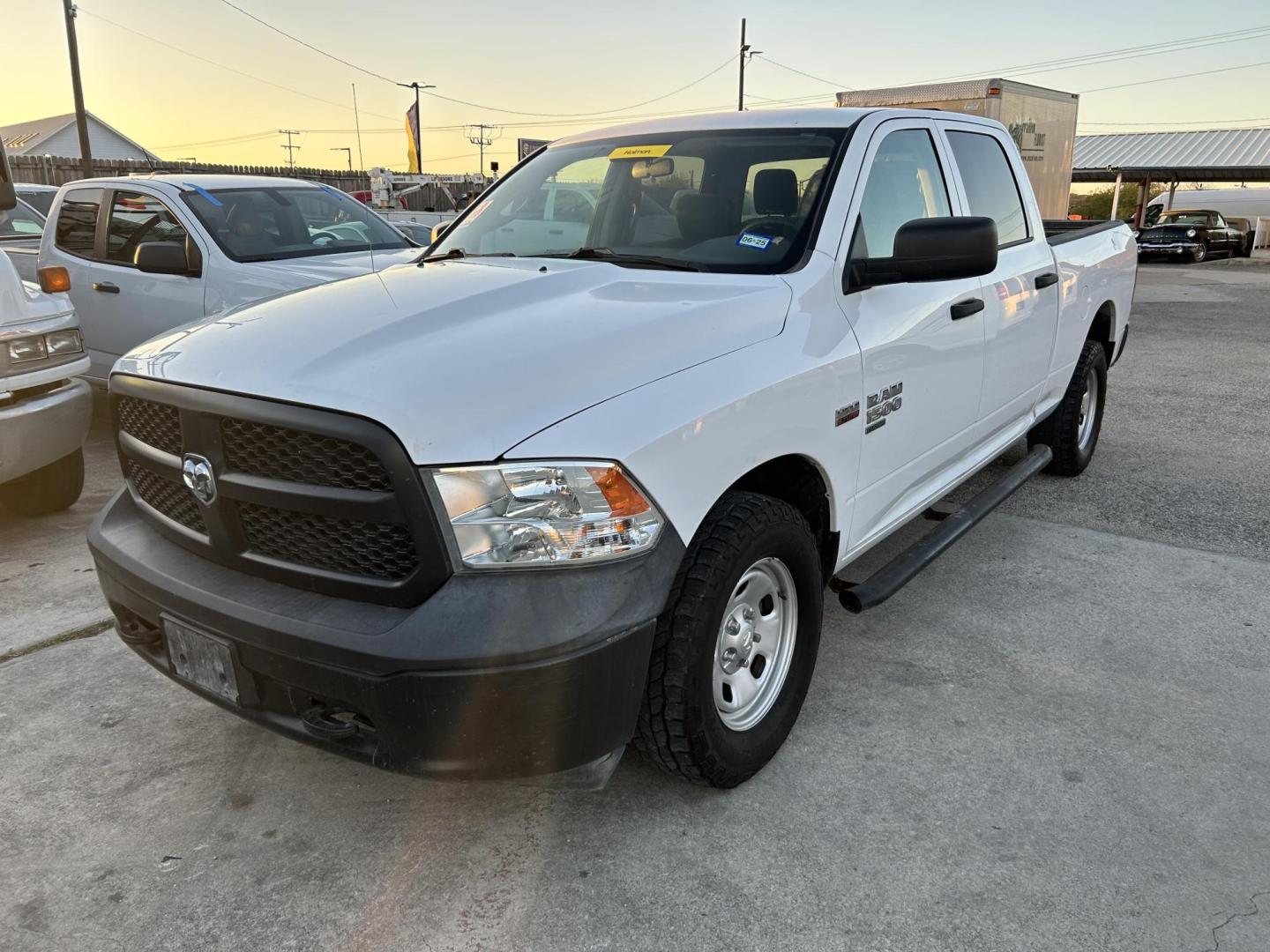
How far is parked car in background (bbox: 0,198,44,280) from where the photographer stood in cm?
743

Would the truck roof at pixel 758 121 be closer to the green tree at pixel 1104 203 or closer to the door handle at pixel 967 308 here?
the door handle at pixel 967 308

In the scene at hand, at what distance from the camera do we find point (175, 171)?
1866 cm

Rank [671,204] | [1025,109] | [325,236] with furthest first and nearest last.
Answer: [1025,109] < [325,236] < [671,204]

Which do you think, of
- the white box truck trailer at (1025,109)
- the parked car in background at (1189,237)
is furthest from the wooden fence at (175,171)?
the parked car in background at (1189,237)

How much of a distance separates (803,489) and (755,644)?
47 centimetres

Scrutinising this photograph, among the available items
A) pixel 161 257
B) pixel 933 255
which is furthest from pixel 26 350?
pixel 933 255

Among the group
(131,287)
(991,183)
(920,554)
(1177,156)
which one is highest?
(1177,156)

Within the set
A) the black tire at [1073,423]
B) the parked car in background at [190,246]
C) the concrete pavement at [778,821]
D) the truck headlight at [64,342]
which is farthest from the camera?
the parked car in background at [190,246]

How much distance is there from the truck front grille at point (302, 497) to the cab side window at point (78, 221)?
213 inches

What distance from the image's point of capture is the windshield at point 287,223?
20.7 feet

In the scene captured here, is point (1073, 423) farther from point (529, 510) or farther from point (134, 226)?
point (134, 226)

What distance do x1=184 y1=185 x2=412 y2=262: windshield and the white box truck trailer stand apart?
731 cm

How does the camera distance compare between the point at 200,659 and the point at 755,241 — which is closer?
the point at 200,659

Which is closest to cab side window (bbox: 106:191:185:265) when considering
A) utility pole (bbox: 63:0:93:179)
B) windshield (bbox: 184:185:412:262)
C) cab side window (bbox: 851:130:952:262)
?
windshield (bbox: 184:185:412:262)
